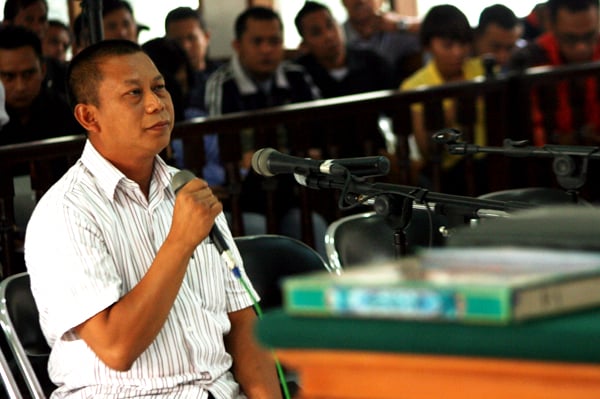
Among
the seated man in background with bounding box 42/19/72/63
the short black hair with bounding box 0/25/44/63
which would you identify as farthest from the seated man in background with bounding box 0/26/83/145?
the seated man in background with bounding box 42/19/72/63

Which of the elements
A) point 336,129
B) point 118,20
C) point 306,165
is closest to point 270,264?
point 306,165

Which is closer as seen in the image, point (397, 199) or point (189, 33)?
point (397, 199)

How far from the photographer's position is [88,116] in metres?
2.27

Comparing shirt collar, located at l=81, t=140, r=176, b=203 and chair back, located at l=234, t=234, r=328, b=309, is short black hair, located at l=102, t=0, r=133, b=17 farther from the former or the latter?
shirt collar, located at l=81, t=140, r=176, b=203

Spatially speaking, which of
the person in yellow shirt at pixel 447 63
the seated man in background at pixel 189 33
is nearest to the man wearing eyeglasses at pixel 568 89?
the person in yellow shirt at pixel 447 63

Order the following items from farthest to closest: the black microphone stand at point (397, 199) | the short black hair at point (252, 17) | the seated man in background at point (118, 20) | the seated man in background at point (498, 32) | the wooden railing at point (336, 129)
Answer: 1. the seated man in background at point (498, 32)
2. the short black hair at point (252, 17)
3. the seated man in background at point (118, 20)
4. the wooden railing at point (336, 129)
5. the black microphone stand at point (397, 199)

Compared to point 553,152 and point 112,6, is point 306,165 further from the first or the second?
point 112,6

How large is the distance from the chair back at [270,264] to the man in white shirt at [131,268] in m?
0.25

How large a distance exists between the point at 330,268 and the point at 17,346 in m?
0.79

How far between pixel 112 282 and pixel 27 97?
201 centimetres

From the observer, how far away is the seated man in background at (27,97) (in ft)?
12.6

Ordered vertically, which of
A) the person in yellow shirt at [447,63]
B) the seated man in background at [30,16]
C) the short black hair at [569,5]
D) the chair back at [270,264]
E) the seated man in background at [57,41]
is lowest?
the chair back at [270,264]

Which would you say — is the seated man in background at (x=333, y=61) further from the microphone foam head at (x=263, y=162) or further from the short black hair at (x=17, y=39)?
the microphone foam head at (x=263, y=162)

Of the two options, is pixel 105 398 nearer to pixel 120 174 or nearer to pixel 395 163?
pixel 120 174
